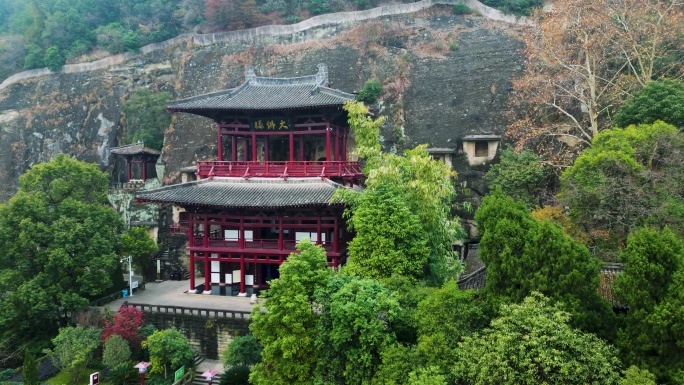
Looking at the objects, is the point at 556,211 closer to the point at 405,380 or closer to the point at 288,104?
the point at 405,380

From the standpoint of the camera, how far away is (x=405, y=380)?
10.6 metres

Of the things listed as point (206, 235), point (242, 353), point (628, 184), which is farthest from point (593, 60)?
point (242, 353)

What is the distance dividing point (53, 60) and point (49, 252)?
94.6 ft

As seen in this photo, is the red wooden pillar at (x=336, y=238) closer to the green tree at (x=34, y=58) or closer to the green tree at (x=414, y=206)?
the green tree at (x=414, y=206)

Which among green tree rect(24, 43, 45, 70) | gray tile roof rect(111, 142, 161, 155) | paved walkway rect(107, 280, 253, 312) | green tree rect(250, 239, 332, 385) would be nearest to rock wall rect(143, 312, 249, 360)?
paved walkway rect(107, 280, 253, 312)

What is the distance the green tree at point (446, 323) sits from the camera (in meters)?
10.5

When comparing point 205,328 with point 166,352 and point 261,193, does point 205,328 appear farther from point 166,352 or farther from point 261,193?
point 261,193

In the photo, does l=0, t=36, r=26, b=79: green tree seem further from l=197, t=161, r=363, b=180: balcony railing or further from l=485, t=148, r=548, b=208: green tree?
l=485, t=148, r=548, b=208: green tree

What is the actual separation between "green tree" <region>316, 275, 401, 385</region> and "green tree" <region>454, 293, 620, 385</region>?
2322mm

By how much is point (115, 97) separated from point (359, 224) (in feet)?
99.9

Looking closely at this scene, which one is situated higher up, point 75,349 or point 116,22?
point 116,22

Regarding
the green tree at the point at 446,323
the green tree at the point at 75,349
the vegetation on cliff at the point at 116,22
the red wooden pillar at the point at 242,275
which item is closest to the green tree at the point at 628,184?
the green tree at the point at 446,323

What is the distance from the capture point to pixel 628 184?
1410 centimetres

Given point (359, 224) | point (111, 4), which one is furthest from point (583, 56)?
point (111, 4)
